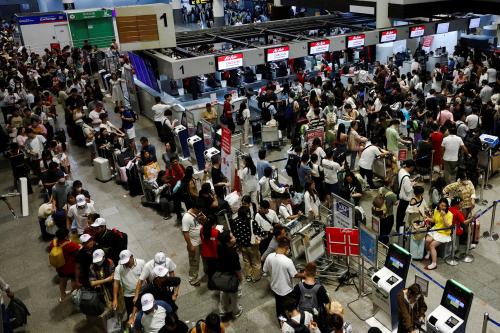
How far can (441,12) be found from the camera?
1994 centimetres

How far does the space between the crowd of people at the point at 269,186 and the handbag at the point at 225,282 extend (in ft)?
0.05

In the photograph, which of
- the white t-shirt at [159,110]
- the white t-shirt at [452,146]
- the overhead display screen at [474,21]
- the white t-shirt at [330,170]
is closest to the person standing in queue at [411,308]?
the white t-shirt at [330,170]

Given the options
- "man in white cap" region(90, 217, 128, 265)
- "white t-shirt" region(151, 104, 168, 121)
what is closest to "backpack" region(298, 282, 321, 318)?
"man in white cap" region(90, 217, 128, 265)

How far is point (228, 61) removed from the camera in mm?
15297

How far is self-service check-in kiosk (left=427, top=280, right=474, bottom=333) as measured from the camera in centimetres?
555

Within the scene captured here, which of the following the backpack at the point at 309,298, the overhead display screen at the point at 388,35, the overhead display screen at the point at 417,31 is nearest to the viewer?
the backpack at the point at 309,298

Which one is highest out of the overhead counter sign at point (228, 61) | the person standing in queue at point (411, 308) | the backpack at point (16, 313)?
the overhead counter sign at point (228, 61)

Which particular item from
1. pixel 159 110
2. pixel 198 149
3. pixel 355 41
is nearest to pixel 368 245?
pixel 198 149

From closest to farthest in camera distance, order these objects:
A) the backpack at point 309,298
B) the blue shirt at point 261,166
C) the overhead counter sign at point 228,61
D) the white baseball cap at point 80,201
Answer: the backpack at point 309,298 < the white baseball cap at point 80,201 < the blue shirt at point 261,166 < the overhead counter sign at point 228,61

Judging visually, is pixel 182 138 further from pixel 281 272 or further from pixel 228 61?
pixel 281 272

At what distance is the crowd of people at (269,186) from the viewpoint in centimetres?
649

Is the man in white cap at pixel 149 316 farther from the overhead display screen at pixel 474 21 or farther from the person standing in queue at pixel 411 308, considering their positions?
the overhead display screen at pixel 474 21

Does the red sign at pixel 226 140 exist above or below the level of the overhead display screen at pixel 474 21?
below

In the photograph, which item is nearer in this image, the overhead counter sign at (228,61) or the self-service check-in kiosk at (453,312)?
the self-service check-in kiosk at (453,312)
